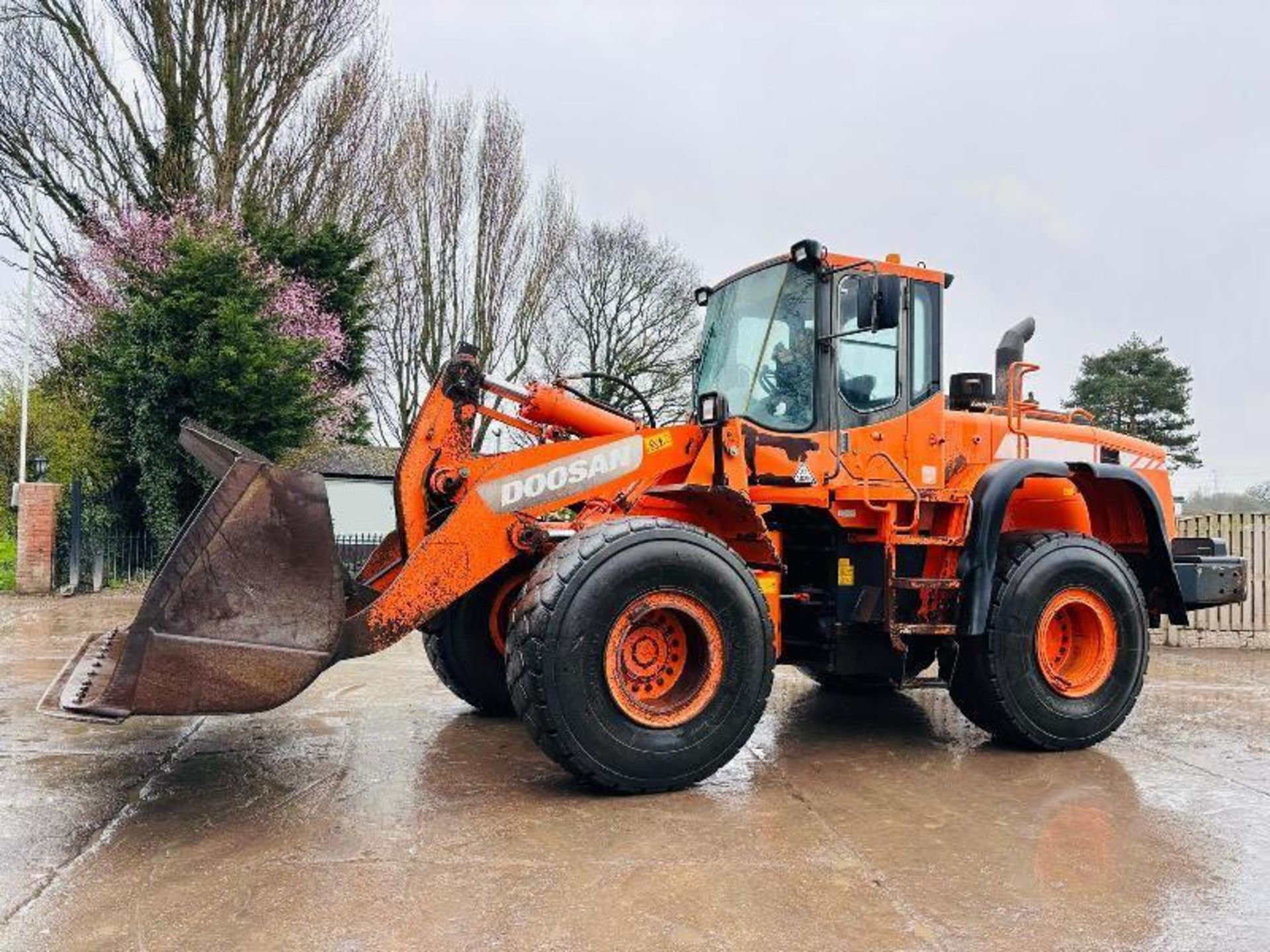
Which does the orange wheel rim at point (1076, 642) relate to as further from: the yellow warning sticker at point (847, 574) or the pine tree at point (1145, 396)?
the pine tree at point (1145, 396)

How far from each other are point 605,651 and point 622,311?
97.7 ft

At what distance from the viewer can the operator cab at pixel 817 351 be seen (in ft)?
19.6

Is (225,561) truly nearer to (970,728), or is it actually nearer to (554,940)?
(554,940)

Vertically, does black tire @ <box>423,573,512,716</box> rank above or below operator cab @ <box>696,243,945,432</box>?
below

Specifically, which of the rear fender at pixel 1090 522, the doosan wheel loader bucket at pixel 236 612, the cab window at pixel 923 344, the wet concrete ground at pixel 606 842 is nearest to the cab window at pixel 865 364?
the cab window at pixel 923 344

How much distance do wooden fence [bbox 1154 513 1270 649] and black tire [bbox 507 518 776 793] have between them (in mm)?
9430

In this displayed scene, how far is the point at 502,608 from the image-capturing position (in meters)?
6.57

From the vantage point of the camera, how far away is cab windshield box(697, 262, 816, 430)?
600 cm

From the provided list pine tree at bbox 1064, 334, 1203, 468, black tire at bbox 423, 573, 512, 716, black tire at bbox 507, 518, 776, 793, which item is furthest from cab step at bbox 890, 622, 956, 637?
pine tree at bbox 1064, 334, 1203, 468

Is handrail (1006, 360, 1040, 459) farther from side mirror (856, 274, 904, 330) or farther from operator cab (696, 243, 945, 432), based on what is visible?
side mirror (856, 274, 904, 330)

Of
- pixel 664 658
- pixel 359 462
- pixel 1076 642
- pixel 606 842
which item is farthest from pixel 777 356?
pixel 359 462

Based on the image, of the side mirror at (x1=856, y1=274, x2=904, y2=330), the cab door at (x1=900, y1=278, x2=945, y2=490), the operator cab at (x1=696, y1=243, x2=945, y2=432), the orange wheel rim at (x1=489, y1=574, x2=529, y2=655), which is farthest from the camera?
the orange wheel rim at (x1=489, y1=574, x2=529, y2=655)

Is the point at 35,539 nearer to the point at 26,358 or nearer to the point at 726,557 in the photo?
the point at 26,358

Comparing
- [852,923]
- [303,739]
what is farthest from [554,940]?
[303,739]
